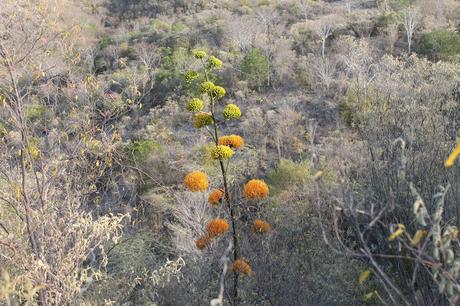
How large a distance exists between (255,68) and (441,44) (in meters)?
7.01

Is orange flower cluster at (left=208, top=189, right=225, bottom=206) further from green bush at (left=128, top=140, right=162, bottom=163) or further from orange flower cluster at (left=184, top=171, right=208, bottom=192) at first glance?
green bush at (left=128, top=140, right=162, bottom=163)

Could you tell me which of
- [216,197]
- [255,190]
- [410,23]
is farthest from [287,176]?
[410,23]

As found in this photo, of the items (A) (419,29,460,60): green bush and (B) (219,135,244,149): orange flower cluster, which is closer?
(B) (219,135,244,149): orange flower cluster

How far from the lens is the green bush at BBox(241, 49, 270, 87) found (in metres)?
18.9

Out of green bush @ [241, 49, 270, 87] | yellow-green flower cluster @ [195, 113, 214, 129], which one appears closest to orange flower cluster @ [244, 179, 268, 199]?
yellow-green flower cluster @ [195, 113, 214, 129]

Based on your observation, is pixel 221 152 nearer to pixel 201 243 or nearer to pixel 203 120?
pixel 203 120

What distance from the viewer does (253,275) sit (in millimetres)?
5051

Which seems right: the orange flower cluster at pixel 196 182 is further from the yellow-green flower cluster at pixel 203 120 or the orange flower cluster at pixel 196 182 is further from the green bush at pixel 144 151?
the green bush at pixel 144 151

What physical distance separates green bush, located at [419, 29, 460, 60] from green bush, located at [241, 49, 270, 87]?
6.11 metres

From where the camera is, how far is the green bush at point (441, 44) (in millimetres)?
16922

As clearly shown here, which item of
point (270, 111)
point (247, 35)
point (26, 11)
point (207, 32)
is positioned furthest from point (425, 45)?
point (26, 11)

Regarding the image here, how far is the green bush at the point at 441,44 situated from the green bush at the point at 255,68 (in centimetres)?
611

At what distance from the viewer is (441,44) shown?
17.5 metres

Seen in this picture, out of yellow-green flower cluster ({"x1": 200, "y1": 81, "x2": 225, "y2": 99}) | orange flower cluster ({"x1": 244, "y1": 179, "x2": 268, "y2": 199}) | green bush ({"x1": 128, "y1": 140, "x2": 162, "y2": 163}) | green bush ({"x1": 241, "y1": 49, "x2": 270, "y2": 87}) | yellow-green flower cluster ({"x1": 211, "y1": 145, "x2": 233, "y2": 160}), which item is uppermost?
yellow-green flower cluster ({"x1": 200, "y1": 81, "x2": 225, "y2": 99})
